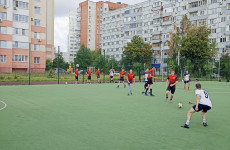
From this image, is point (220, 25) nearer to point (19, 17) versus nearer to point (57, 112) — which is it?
point (19, 17)

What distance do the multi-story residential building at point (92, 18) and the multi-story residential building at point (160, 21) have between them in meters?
14.4

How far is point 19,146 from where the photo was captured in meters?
5.46

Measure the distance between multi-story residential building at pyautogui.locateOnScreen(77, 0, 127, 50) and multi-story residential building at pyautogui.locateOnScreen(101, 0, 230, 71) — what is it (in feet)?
47.4

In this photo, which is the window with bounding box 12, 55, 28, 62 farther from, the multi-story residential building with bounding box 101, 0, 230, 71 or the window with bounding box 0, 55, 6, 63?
the multi-story residential building with bounding box 101, 0, 230, 71

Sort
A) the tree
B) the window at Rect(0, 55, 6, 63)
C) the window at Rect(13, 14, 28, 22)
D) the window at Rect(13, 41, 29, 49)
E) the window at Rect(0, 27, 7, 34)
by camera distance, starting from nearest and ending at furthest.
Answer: the window at Rect(0, 55, 6, 63)
the window at Rect(0, 27, 7, 34)
the window at Rect(13, 41, 29, 49)
the window at Rect(13, 14, 28, 22)
the tree

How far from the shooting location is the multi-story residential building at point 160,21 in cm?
5909

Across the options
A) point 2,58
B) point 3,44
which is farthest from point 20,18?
point 2,58

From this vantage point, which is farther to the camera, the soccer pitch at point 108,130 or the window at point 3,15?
the window at point 3,15

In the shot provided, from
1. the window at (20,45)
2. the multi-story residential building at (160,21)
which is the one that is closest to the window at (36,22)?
the window at (20,45)

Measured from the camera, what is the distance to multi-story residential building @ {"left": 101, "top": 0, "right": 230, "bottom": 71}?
5909 cm

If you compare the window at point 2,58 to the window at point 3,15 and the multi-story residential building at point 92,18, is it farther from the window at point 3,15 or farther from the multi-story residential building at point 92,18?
the multi-story residential building at point 92,18

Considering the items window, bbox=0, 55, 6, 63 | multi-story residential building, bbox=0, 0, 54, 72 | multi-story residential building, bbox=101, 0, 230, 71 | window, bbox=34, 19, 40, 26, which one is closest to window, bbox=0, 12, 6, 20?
multi-story residential building, bbox=0, 0, 54, 72

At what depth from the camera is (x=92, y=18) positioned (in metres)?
116

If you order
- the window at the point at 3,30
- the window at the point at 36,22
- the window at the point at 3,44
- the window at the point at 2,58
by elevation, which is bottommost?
the window at the point at 2,58
